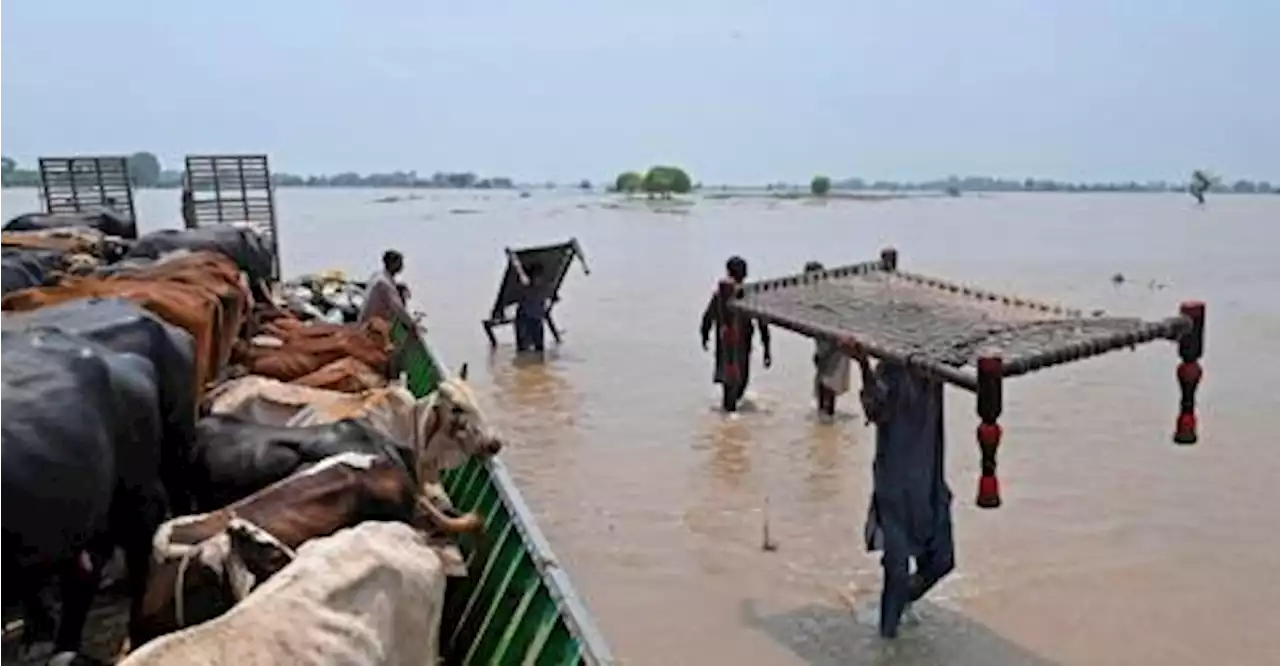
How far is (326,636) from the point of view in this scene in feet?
12.0

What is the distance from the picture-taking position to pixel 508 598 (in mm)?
5309

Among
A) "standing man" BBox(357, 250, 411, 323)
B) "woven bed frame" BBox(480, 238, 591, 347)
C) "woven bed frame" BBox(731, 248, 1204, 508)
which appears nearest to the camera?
"woven bed frame" BBox(731, 248, 1204, 508)

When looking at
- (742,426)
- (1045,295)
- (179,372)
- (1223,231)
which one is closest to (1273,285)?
(1045,295)

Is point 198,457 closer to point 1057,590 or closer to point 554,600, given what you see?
point 554,600

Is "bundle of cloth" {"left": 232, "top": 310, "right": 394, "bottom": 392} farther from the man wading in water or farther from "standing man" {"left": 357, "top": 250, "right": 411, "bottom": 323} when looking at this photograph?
the man wading in water

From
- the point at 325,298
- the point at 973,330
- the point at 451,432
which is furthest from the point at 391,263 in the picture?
the point at 973,330

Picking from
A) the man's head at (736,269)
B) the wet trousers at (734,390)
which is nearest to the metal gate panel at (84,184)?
the wet trousers at (734,390)

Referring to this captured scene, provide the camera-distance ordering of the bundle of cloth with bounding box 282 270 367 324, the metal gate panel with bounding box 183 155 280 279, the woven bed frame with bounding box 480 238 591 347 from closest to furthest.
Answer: the bundle of cloth with bounding box 282 270 367 324 < the woven bed frame with bounding box 480 238 591 347 < the metal gate panel with bounding box 183 155 280 279

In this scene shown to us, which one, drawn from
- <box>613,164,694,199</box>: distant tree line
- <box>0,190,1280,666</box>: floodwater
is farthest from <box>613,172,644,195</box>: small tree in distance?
<box>0,190,1280,666</box>: floodwater

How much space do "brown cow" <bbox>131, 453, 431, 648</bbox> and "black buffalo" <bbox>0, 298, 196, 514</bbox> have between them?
3.46 ft

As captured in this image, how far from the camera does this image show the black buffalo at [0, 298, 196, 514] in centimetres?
613

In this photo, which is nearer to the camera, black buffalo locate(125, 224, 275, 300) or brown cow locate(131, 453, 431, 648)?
brown cow locate(131, 453, 431, 648)

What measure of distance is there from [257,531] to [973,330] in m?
3.76

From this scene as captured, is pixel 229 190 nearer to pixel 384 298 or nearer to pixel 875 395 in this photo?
pixel 384 298
